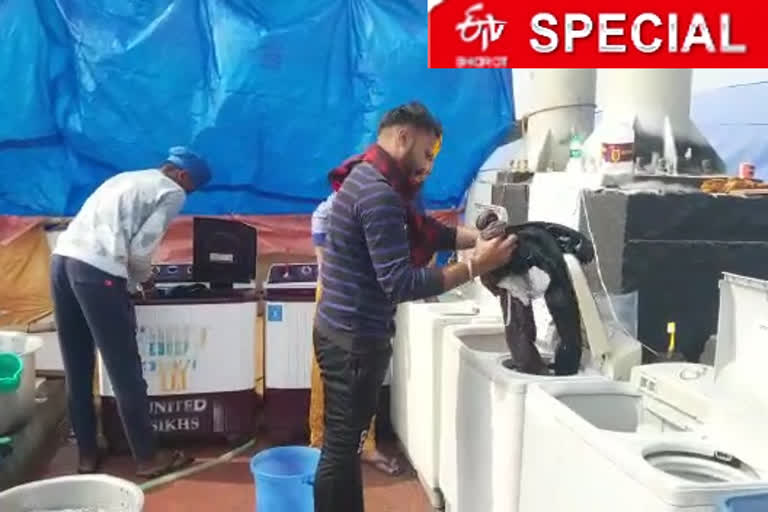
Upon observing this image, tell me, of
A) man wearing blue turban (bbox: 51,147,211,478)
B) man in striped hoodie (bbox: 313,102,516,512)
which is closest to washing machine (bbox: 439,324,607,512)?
man in striped hoodie (bbox: 313,102,516,512)

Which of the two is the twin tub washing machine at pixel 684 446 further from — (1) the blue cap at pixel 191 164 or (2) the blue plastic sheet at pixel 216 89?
(2) the blue plastic sheet at pixel 216 89

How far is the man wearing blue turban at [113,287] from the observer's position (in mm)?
2875

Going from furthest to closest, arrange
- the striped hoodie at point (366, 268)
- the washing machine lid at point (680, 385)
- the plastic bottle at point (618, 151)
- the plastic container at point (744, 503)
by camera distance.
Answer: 1. the plastic bottle at point (618, 151)
2. the striped hoodie at point (366, 268)
3. the washing machine lid at point (680, 385)
4. the plastic container at point (744, 503)

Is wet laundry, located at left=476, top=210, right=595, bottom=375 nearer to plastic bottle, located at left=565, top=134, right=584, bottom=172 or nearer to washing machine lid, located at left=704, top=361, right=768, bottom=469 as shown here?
washing machine lid, located at left=704, top=361, right=768, bottom=469

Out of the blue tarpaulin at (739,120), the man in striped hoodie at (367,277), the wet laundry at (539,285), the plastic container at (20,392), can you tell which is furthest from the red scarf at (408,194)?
the blue tarpaulin at (739,120)

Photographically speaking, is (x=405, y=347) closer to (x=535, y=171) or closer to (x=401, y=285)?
(x=535, y=171)

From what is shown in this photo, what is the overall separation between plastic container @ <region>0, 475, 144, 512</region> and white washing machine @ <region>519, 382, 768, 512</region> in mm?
1044

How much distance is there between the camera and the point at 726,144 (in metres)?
4.37

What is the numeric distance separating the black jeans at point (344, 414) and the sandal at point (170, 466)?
1235 mm

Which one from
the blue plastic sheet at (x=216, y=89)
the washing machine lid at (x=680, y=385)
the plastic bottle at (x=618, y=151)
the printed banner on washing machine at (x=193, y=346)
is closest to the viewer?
the washing machine lid at (x=680, y=385)

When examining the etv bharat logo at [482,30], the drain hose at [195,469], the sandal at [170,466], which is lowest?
the drain hose at [195,469]

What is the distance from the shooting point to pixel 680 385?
1735 mm

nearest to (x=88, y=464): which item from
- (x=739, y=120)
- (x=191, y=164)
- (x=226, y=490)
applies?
(x=226, y=490)

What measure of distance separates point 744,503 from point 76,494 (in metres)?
1.66
